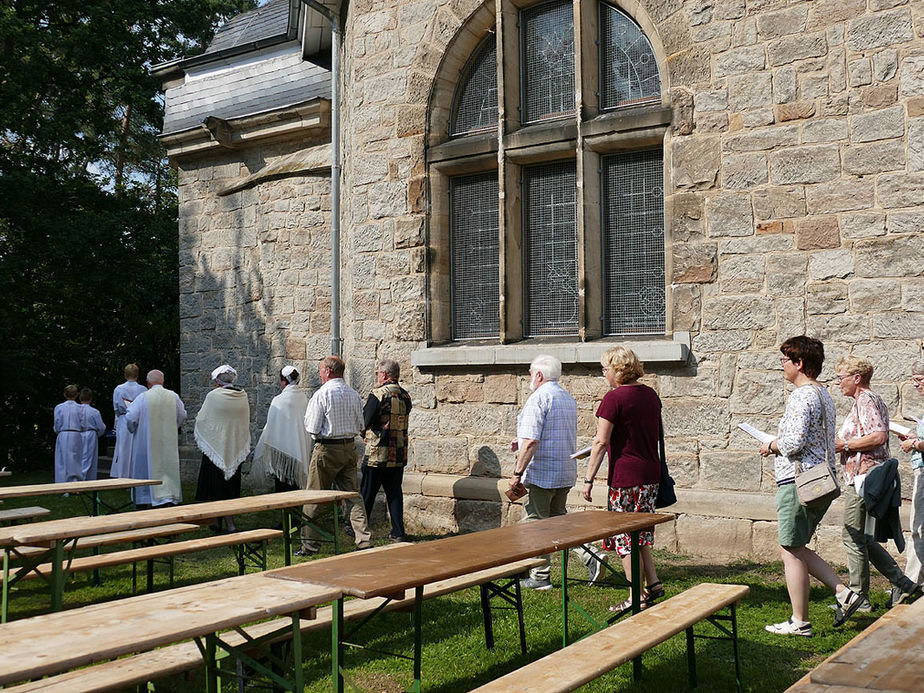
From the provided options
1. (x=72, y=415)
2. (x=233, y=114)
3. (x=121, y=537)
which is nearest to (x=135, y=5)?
(x=233, y=114)

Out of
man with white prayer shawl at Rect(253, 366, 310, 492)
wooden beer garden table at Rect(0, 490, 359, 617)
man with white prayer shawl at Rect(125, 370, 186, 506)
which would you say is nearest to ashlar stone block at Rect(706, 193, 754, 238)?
wooden beer garden table at Rect(0, 490, 359, 617)

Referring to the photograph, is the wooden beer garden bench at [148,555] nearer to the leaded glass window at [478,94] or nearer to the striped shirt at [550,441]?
the striped shirt at [550,441]

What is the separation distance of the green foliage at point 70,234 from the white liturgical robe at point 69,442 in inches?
135

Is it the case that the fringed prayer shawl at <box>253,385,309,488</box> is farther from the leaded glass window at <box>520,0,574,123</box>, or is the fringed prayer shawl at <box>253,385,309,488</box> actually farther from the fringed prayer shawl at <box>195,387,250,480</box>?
the leaded glass window at <box>520,0,574,123</box>

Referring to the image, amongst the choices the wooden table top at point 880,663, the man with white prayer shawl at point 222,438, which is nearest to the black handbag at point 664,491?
the wooden table top at point 880,663

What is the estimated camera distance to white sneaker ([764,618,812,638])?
555cm

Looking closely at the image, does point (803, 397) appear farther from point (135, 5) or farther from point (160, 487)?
point (135, 5)

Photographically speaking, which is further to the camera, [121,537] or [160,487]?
[160,487]

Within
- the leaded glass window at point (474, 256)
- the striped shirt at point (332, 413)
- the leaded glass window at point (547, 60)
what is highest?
the leaded glass window at point (547, 60)

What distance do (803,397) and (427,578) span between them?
2703mm

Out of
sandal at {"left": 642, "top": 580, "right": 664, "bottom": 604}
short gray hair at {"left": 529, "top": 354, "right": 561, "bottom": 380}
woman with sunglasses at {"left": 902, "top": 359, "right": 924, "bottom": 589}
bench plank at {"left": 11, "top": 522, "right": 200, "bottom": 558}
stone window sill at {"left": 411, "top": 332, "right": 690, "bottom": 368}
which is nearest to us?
sandal at {"left": 642, "top": 580, "right": 664, "bottom": 604}

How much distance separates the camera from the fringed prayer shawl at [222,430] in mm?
10078

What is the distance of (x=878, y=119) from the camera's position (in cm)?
729

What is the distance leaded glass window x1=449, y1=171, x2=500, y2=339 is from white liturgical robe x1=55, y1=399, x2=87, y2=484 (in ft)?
23.9
